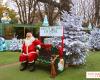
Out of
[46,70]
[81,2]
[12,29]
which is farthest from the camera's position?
[81,2]

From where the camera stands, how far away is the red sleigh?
1226 centimetres

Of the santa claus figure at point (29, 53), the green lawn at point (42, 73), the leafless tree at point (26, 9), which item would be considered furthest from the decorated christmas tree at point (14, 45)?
the leafless tree at point (26, 9)

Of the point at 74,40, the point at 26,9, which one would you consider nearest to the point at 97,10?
the point at 26,9

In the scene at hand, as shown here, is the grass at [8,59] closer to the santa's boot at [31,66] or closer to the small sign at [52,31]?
the santa's boot at [31,66]

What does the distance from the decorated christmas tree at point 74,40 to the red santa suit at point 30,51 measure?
1207 mm

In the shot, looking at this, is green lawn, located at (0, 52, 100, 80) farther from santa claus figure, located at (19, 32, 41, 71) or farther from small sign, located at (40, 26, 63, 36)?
small sign, located at (40, 26, 63, 36)

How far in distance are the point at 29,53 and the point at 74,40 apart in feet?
6.59

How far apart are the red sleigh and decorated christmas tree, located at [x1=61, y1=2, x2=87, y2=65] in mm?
365

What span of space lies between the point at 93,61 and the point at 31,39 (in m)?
3.33

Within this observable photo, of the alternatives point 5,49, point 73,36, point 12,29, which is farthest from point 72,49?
point 12,29

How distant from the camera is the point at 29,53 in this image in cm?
1275

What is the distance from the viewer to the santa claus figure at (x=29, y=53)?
41.6 ft

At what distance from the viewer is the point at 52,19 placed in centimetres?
3419

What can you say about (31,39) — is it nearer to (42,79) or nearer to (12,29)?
(42,79)
